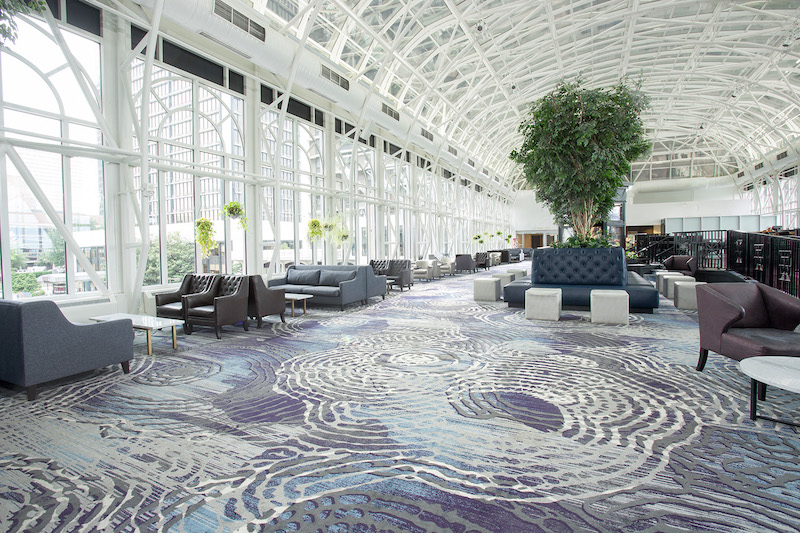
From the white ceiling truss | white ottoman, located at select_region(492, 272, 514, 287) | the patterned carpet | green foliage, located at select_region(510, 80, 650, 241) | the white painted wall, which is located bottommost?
the patterned carpet

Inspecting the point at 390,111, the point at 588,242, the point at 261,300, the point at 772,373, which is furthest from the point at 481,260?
the point at 772,373

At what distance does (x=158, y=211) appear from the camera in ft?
25.4

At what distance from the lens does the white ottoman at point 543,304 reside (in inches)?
261

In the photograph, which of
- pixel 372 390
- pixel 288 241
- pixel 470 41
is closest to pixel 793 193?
pixel 470 41

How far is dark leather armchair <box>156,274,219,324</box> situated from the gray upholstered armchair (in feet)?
7.26

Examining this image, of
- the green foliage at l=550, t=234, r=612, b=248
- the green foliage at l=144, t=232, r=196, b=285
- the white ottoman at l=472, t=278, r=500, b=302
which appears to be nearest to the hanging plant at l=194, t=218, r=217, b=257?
the green foliage at l=144, t=232, r=196, b=285

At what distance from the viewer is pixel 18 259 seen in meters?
5.84

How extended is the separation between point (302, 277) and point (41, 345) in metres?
6.07

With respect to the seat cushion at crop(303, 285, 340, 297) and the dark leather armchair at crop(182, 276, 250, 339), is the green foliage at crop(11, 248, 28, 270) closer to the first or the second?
the dark leather armchair at crop(182, 276, 250, 339)

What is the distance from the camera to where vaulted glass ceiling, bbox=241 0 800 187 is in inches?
447

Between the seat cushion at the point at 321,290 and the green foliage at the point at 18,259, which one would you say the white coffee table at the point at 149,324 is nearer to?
the green foliage at the point at 18,259

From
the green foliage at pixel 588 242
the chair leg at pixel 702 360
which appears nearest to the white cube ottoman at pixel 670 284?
the green foliage at pixel 588 242

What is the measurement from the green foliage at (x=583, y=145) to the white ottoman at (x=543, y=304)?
2.24 meters

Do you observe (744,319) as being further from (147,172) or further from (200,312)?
(147,172)
